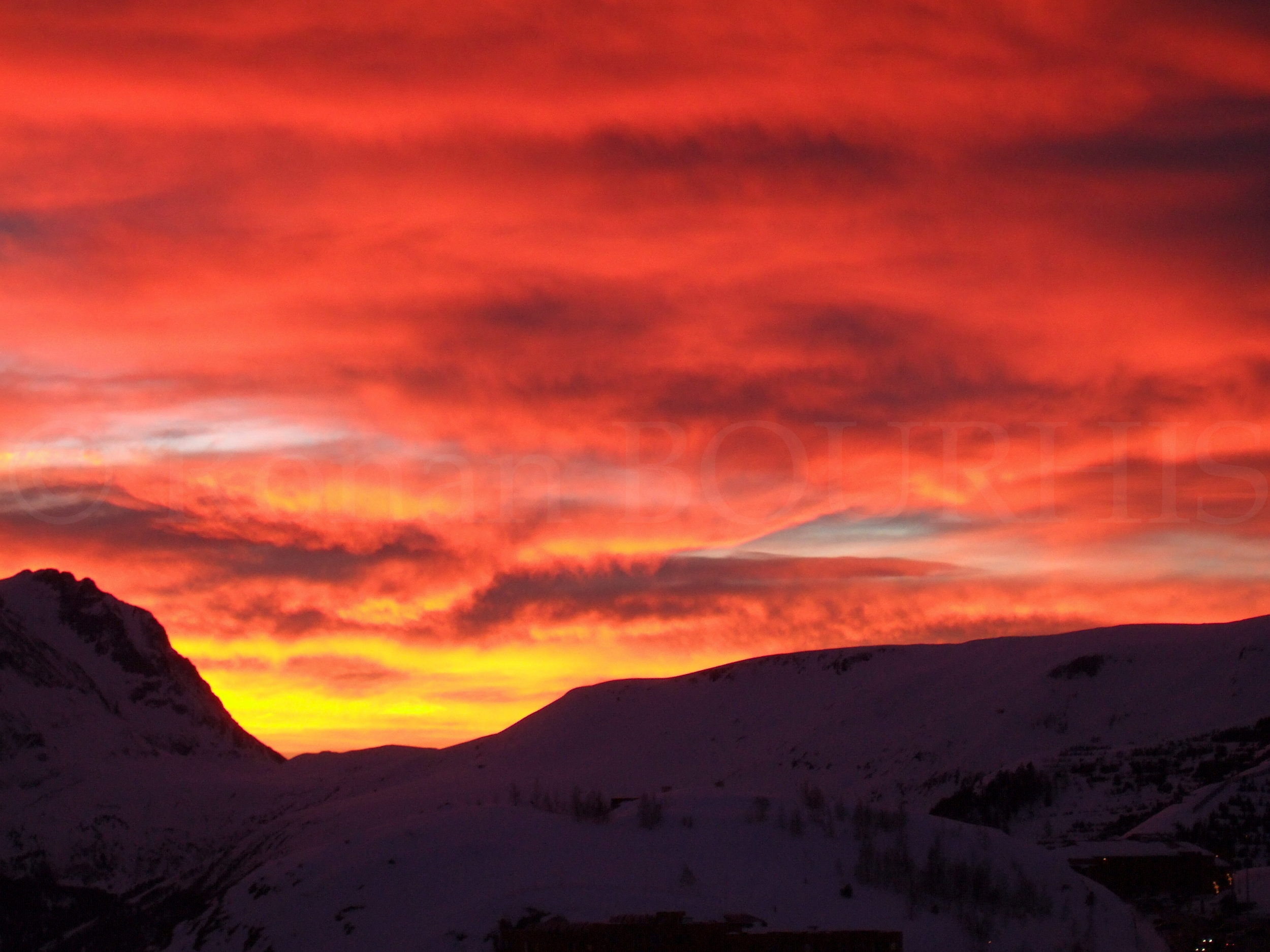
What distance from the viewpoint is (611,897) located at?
31.4m

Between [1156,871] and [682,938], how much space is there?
797 inches

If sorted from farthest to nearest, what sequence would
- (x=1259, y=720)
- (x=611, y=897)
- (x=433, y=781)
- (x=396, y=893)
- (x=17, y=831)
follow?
(x=17, y=831) < (x=433, y=781) < (x=1259, y=720) < (x=396, y=893) < (x=611, y=897)

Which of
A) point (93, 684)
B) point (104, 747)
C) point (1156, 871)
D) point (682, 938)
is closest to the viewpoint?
point (682, 938)

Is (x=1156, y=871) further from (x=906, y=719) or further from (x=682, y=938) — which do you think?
(x=906, y=719)

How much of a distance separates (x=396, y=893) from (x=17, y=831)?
72.3m

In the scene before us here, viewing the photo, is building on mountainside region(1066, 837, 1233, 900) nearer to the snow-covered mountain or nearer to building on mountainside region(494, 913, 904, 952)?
the snow-covered mountain

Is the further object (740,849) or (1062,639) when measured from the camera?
(1062,639)

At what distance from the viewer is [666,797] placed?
128 ft

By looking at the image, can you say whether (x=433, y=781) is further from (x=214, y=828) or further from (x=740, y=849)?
(x=740, y=849)

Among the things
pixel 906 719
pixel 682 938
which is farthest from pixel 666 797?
pixel 906 719

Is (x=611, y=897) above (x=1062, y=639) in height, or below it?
below

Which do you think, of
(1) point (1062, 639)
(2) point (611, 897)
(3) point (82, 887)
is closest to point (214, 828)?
(3) point (82, 887)

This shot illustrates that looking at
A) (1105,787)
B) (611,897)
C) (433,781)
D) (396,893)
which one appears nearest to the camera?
(611,897)

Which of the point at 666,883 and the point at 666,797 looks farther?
the point at 666,797
